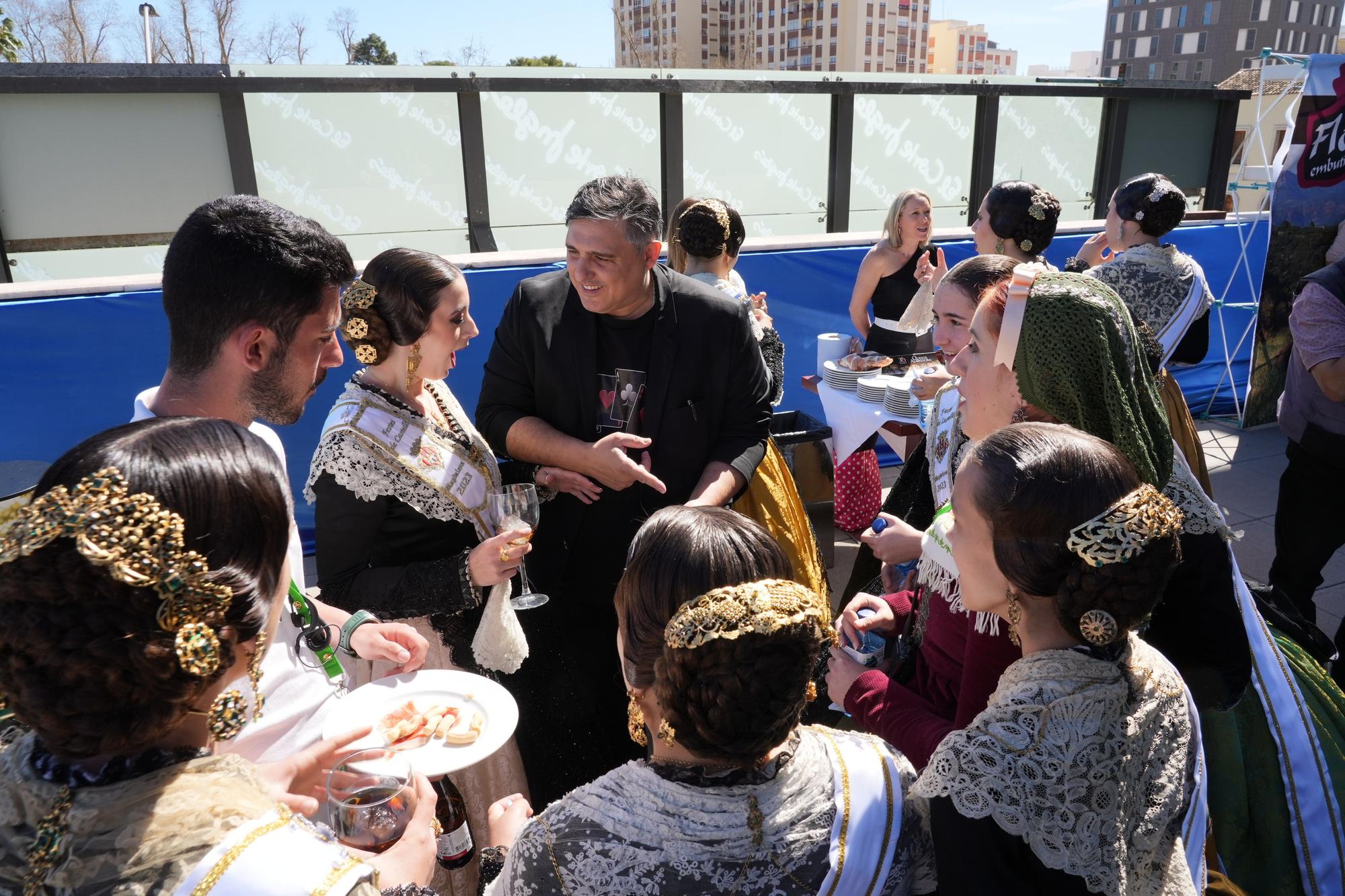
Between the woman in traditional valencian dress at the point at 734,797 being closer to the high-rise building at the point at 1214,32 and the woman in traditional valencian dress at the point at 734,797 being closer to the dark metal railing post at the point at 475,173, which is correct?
the dark metal railing post at the point at 475,173

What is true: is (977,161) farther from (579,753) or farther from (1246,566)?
(579,753)

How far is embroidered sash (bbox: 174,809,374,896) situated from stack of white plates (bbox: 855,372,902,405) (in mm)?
4144

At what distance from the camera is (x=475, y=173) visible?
9406 millimetres

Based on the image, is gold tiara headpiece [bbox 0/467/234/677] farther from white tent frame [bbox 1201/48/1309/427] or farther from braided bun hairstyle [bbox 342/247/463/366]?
white tent frame [bbox 1201/48/1309/427]

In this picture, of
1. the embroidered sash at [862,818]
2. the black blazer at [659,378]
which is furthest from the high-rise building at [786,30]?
the embroidered sash at [862,818]

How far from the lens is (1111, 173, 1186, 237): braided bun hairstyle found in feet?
15.7

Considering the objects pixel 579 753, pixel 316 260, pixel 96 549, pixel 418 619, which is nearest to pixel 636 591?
pixel 96 549

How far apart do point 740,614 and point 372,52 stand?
186 feet

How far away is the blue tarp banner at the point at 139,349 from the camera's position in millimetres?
4906

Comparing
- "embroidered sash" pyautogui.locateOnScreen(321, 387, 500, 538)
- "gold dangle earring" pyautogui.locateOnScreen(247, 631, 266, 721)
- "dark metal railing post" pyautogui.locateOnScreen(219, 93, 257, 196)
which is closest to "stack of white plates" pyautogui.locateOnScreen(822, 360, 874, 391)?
"embroidered sash" pyautogui.locateOnScreen(321, 387, 500, 538)

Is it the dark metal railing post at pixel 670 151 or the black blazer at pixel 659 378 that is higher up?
the dark metal railing post at pixel 670 151

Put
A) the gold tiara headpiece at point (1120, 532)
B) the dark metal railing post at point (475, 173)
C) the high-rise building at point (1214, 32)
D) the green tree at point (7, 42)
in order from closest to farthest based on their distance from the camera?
the gold tiara headpiece at point (1120, 532), the dark metal railing post at point (475, 173), the green tree at point (7, 42), the high-rise building at point (1214, 32)

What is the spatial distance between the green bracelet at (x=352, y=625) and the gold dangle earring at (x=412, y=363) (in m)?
0.71

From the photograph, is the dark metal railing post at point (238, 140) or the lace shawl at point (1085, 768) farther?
the dark metal railing post at point (238, 140)
